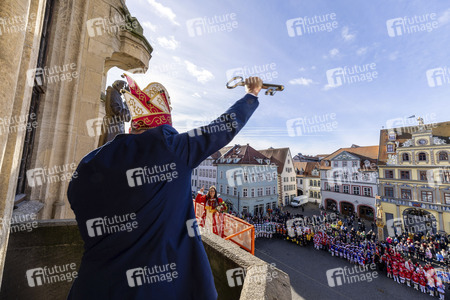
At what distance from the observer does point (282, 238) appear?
22281 millimetres

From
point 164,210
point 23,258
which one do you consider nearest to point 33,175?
point 23,258

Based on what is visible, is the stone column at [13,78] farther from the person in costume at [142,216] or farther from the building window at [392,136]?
the building window at [392,136]

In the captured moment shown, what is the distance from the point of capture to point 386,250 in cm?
1672

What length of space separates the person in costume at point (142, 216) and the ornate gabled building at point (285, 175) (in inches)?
1542

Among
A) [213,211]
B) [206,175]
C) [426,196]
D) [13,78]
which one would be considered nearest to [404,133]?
[426,196]

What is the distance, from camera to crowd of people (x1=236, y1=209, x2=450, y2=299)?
43.2 feet

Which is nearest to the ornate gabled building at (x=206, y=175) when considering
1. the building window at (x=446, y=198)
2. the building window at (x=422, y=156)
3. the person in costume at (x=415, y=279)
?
the person in costume at (x=415, y=279)

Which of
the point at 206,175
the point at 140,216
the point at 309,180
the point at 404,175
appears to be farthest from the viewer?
the point at 309,180

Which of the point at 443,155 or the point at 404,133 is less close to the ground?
the point at 404,133

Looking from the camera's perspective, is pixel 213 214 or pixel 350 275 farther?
pixel 350 275

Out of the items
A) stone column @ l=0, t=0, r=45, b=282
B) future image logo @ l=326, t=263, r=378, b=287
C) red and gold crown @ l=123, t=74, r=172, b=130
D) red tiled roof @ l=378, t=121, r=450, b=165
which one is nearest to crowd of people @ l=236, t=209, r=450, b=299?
future image logo @ l=326, t=263, r=378, b=287

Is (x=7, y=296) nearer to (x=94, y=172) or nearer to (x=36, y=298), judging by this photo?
(x=36, y=298)

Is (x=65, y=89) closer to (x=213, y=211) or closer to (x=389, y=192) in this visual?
(x=213, y=211)

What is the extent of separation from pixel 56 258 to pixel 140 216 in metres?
3.40
